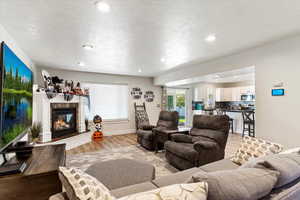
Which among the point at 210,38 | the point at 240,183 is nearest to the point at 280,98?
the point at 210,38

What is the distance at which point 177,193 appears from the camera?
0.67 metres

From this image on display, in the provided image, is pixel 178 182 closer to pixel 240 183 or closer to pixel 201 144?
pixel 240 183

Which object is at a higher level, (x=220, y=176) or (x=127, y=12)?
(x=127, y=12)

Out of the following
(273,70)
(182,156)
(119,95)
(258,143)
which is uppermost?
(273,70)

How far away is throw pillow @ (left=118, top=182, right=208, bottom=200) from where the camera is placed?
0.65 meters

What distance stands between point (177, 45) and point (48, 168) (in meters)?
2.73

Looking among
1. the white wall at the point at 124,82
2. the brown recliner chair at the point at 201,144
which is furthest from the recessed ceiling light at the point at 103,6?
the white wall at the point at 124,82

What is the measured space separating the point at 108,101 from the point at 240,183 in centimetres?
551

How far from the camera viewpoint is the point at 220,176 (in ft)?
2.70

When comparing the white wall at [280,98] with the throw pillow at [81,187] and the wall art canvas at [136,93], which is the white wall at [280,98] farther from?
the wall art canvas at [136,93]

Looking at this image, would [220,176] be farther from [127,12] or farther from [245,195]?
[127,12]

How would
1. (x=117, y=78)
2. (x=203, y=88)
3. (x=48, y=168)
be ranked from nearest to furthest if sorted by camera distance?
(x=48, y=168) < (x=117, y=78) < (x=203, y=88)

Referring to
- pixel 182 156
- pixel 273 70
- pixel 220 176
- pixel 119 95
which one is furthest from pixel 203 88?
pixel 220 176

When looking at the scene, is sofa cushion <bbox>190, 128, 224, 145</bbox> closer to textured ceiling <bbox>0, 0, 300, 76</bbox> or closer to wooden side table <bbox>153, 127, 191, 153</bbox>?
wooden side table <bbox>153, 127, 191, 153</bbox>
